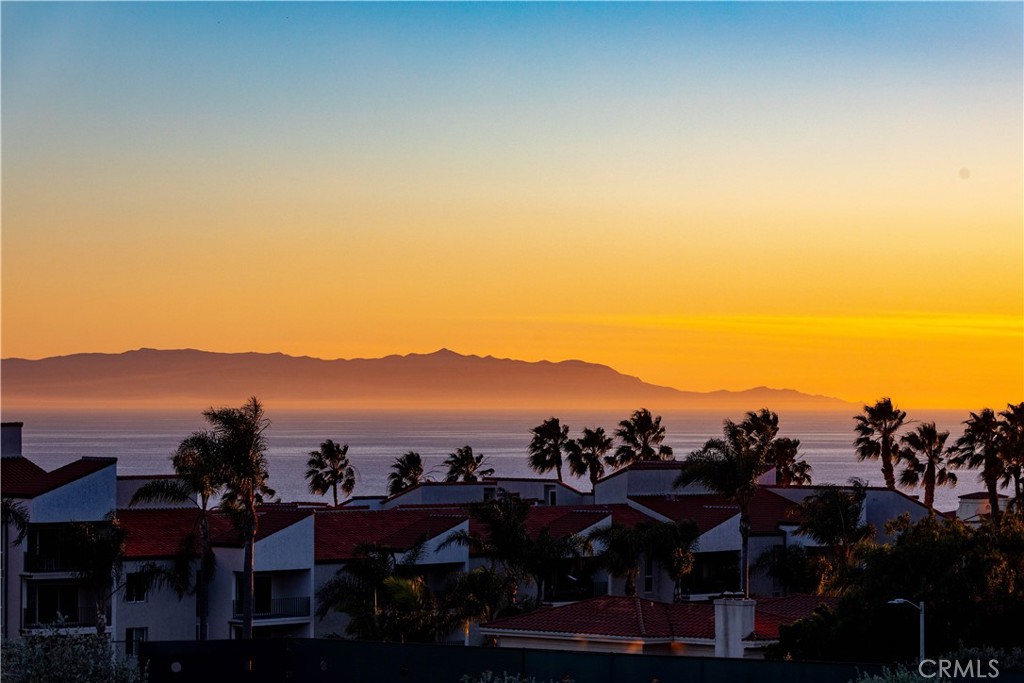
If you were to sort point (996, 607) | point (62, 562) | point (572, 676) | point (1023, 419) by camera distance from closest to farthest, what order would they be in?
point (572, 676) → point (996, 607) → point (62, 562) → point (1023, 419)

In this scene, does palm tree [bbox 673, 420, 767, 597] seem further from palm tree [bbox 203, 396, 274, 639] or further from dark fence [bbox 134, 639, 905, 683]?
dark fence [bbox 134, 639, 905, 683]

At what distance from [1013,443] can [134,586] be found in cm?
4510

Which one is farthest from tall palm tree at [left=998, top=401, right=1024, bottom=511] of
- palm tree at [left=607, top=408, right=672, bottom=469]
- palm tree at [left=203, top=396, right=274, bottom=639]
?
palm tree at [left=203, top=396, right=274, bottom=639]

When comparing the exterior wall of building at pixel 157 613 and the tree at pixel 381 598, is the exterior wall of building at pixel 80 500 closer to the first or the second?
the exterior wall of building at pixel 157 613

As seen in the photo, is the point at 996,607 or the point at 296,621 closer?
the point at 996,607

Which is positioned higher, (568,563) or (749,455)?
(749,455)

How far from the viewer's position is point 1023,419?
7894 cm

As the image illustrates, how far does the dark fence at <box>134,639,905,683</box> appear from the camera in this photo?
25484 mm

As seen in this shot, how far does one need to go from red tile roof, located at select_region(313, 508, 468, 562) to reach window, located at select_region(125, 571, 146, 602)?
6.70 metres

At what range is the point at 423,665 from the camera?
27.0m

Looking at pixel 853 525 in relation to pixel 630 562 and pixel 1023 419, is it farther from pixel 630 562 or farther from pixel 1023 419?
pixel 1023 419

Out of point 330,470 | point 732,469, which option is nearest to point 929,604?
point 732,469

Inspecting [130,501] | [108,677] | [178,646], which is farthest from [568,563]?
[108,677]

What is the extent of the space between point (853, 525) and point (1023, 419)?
56.4 ft
